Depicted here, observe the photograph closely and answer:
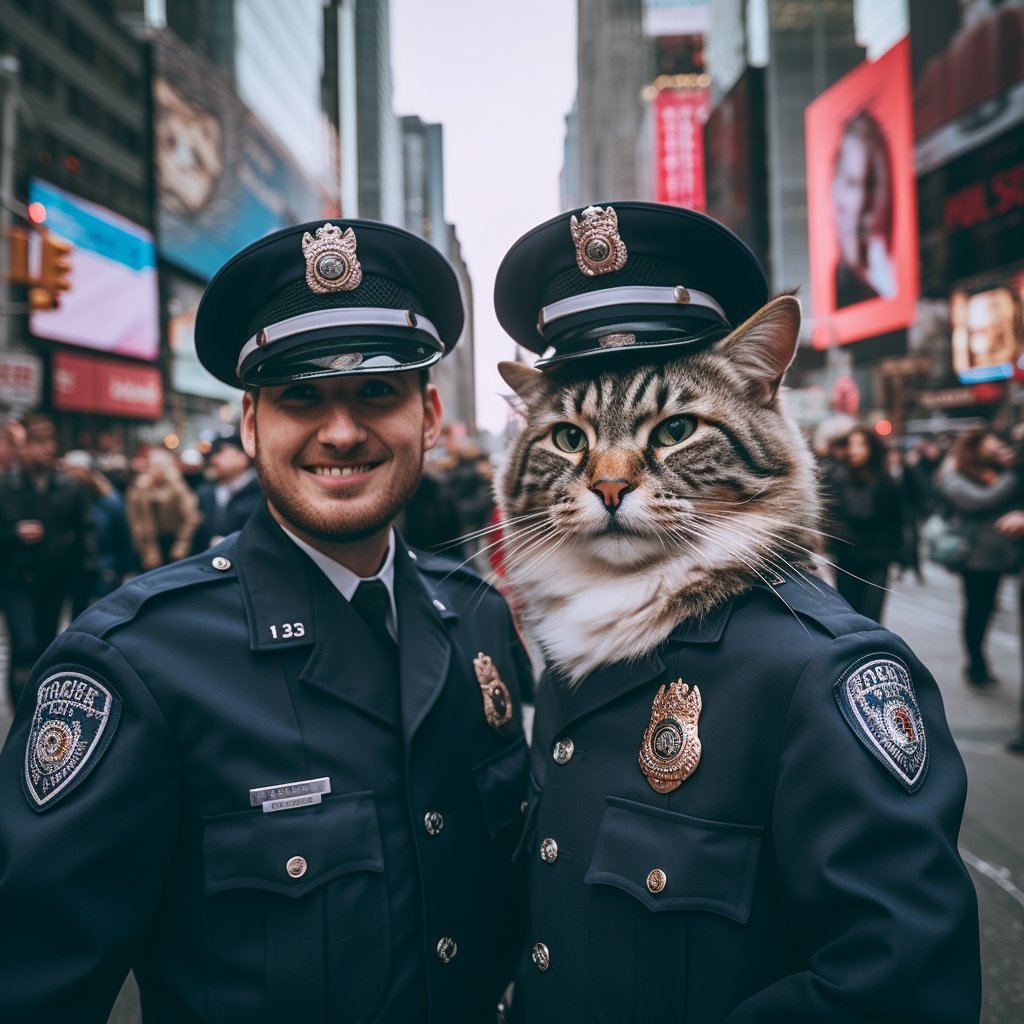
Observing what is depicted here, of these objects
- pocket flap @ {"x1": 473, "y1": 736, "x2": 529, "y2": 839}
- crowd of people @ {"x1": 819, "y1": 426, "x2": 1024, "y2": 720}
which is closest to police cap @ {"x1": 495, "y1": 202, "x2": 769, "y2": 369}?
pocket flap @ {"x1": 473, "y1": 736, "x2": 529, "y2": 839}

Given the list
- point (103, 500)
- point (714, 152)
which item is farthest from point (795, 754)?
point (714, 152)

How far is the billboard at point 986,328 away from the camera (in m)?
27.7

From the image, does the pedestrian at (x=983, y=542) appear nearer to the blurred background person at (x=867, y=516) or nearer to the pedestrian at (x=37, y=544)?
the blurred background person at (x=867, y=516)

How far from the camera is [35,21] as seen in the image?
29.8m

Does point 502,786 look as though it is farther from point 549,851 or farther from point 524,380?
point 524,380

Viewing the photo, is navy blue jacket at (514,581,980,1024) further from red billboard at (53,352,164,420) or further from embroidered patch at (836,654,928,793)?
red billboard at (53,352,164,420)

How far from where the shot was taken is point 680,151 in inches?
2625

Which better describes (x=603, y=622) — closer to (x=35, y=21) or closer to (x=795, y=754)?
(x=795, y=754)

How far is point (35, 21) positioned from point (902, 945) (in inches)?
1510

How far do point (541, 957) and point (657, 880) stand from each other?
0.34 metres

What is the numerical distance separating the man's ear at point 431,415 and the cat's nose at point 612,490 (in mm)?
654

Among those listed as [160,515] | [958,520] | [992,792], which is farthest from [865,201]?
[992,792]

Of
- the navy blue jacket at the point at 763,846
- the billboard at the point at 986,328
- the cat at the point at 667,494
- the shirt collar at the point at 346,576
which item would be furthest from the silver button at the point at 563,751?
the billboard at the point at 986,328

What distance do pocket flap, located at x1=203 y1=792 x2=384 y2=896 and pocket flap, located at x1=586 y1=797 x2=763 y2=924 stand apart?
463 millimetres
